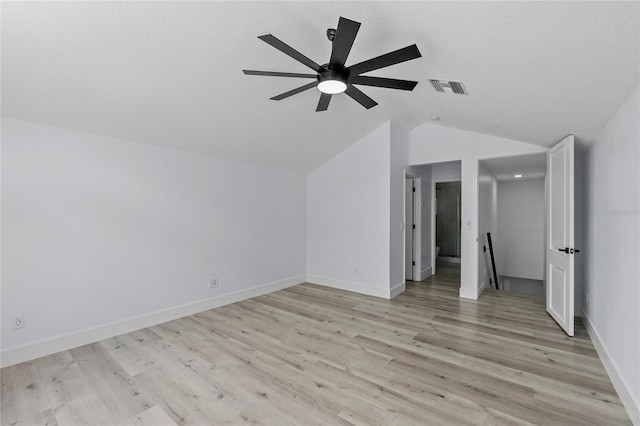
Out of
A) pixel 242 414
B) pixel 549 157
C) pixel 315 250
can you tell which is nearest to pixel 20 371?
pixel 242 414

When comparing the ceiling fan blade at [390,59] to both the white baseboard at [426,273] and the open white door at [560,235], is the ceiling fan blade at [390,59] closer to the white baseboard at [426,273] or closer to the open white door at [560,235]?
the open white door at [560,235]

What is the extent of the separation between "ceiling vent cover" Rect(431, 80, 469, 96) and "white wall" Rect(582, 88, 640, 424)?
1.23 metres

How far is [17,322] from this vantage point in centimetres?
266

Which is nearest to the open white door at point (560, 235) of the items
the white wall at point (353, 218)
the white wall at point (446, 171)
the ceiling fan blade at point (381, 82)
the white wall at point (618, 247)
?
the white wall at point (618, 247)

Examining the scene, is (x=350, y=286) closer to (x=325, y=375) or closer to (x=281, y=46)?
(x=325, y=375)

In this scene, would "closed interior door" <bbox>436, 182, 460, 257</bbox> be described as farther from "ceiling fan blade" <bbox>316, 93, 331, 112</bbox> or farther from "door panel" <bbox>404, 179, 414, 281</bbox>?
"ceiling fan blade" <bbox>316, 93, 331, 112</bbox>

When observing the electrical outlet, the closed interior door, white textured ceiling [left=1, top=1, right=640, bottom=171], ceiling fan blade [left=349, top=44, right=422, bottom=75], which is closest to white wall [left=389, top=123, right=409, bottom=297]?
white textured ceiling [left=1, top=1, right=640, bottom=171]

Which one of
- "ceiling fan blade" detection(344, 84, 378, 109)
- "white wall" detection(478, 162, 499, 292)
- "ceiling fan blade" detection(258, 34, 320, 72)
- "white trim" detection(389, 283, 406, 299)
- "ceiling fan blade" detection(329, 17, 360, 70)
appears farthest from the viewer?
"white wall" detection(478, 162, 499, 292)

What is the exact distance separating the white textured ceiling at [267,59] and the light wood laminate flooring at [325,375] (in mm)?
2308

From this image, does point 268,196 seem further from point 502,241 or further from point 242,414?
point 502,241

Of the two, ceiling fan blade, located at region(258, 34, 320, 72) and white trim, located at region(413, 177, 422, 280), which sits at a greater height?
ceiling fan blade, located at region(258, 34, 320, 72)

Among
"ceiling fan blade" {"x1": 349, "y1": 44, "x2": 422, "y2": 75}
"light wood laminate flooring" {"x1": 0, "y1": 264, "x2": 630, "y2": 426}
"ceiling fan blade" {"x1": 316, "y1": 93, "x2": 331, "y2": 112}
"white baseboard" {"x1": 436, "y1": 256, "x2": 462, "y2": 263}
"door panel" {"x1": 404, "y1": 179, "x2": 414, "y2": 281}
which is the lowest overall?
"light wood laminate flooring" {"x1": 0, "y1": 264, "x2": 630, "y2": 426}

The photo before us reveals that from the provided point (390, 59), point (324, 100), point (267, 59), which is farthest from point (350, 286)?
point (390, 59)

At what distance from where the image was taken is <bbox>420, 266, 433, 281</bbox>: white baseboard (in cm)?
605
